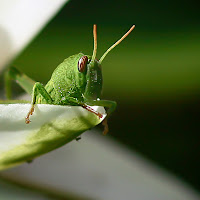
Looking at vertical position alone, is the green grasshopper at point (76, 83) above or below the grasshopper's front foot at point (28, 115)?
below

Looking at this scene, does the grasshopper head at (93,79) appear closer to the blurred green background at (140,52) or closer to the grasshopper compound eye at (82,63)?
the grasshopper compound eye at (82,63)

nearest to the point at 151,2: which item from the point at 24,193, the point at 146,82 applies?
the point at 146,82

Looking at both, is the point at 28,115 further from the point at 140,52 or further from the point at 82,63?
the point at 140,52

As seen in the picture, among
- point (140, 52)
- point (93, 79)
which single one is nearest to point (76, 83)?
point (93, 79)

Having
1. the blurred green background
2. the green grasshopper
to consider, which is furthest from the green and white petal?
the blurred green background

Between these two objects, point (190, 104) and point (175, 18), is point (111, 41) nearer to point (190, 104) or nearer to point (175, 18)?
point (175, 18)

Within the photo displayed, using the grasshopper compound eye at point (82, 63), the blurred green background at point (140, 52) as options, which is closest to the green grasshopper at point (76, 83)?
the grasshopper compound eye at point (82, 63)

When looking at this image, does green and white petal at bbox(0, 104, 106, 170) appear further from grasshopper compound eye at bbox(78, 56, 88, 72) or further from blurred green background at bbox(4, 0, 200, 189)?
blurred green background at bbox(4, 0, 200, 189)
